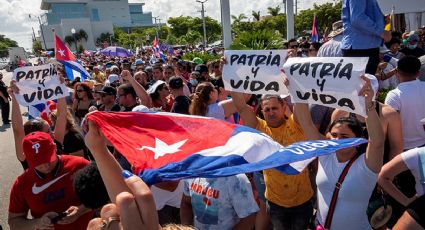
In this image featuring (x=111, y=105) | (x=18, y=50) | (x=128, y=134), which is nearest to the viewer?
(x=128, y=134)

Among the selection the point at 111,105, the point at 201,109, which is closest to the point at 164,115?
the point at 201,109

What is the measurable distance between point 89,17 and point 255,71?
11966cm

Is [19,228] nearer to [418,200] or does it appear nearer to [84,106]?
[418,200]

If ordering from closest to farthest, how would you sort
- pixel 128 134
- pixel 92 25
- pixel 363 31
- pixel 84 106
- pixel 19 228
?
pixel 128 134
pixel 19 228
pixel 363 31
pixel 84 106
pixel 92 25

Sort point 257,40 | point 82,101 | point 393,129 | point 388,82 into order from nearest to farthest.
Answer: point 393,129, point 388,82, point 82,101, point 257,40

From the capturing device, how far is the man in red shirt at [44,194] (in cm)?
294

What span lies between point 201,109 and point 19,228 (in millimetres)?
2350

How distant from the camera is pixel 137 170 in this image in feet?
7.62

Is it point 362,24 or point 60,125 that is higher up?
point 362,24

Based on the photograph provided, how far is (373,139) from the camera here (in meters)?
2.53

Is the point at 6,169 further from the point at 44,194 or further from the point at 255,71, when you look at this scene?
the point at 255,71

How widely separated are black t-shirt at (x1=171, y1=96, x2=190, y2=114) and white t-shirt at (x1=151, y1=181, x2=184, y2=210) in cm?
202

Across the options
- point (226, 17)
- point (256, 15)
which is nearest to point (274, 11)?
point (256, 15)

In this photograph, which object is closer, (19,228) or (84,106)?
(19,228)
